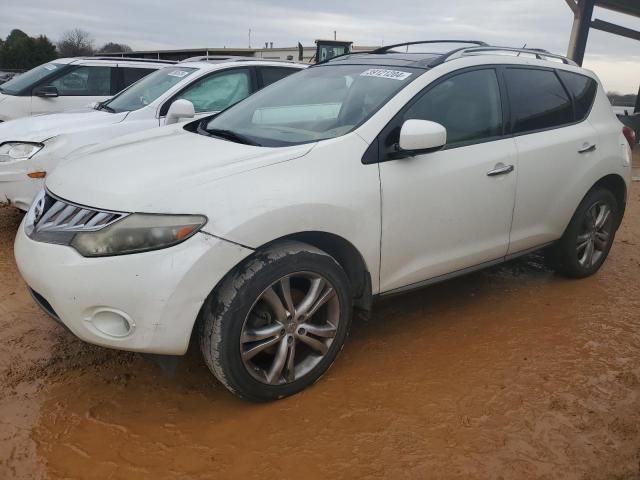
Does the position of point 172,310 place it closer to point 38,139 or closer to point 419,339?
point 419,339

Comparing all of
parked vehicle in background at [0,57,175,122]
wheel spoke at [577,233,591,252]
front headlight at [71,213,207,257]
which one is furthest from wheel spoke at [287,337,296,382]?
parked vehicle in background at [0,57,175,122]

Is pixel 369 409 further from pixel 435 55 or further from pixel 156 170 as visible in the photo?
pixel 435 55

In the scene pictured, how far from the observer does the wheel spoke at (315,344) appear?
9.13 feet

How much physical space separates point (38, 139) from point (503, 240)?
4069mm

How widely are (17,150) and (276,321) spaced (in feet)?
11.8

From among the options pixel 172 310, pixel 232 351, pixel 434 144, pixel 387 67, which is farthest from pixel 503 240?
pixel 172 310

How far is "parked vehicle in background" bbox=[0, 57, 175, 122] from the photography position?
7809mm

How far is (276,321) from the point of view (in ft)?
8.82

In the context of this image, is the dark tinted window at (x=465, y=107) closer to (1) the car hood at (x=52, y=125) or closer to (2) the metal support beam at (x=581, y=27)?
(1) the car hood at (x=52, y=125)

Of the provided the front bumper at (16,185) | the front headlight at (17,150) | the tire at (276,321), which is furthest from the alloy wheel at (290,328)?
the front headlight at (17,150)

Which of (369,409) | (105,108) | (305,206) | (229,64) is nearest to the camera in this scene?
(305,206)

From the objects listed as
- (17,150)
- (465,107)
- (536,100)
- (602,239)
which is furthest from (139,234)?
(602,239)

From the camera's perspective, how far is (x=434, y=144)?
293 centimetres

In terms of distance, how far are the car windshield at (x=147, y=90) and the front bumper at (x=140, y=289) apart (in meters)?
4.06
